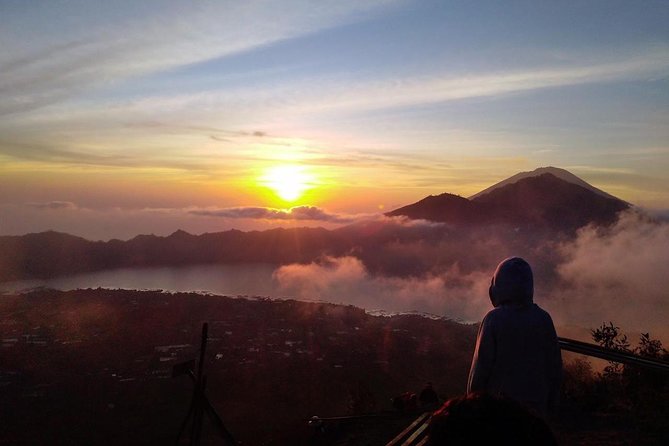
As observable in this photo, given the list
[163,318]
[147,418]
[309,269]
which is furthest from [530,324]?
[309,269]

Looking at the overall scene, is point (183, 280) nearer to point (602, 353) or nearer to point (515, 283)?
point (602, 353)

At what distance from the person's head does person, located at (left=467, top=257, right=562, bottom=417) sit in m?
2.46

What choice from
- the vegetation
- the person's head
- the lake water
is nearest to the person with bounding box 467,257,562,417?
the person's head

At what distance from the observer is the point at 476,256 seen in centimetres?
14700

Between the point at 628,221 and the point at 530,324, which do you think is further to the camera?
the point at 628,221

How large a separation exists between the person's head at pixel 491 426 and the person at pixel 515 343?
2.46 meters

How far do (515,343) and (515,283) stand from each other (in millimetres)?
462

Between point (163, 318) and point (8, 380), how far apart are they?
23529mm

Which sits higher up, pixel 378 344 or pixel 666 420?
pixel 666 420

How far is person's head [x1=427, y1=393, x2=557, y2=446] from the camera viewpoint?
146 cm

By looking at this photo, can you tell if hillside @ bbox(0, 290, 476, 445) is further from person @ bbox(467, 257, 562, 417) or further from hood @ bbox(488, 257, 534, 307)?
hood @ bbox(488, 257, 534, 307)

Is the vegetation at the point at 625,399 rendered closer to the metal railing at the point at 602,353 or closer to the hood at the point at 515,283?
the metal railing at the point at 602,353

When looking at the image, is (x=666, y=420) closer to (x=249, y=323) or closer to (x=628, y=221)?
(x=249, y=323)

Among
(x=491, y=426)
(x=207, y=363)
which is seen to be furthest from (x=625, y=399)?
(x=207, y=363)
